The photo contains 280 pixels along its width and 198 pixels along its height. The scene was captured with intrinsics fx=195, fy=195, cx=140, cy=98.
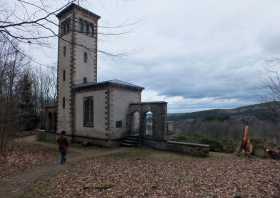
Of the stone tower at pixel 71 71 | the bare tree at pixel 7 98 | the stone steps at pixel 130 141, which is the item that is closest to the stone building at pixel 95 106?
the stone tower at pixel 71 71

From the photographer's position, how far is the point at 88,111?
18.0m

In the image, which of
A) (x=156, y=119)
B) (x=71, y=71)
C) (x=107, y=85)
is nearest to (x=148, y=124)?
(x=156, y=119)

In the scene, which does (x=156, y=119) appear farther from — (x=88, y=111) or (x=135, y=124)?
(x=88, y=111)

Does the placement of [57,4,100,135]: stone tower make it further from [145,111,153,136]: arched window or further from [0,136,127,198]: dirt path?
[0,136,127,198]: dirt path

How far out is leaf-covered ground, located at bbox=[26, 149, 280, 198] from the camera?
6.15 metres

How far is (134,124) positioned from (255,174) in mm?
11239

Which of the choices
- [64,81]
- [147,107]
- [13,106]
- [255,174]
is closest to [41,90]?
[64,81]

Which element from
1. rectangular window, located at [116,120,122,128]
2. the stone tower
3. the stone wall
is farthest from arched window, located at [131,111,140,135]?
the stone tower

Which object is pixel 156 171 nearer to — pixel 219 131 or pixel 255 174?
pixel 255 174

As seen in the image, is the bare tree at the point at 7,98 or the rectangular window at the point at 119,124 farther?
the rectangular window at the point at 119,124

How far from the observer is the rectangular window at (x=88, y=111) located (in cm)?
1767

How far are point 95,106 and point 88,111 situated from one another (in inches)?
47.9

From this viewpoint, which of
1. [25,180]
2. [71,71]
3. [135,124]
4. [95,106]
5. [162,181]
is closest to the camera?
[162,181]

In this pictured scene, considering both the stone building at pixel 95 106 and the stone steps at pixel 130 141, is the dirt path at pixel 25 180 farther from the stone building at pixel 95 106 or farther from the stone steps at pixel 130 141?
the stone building at pixel 95 106
